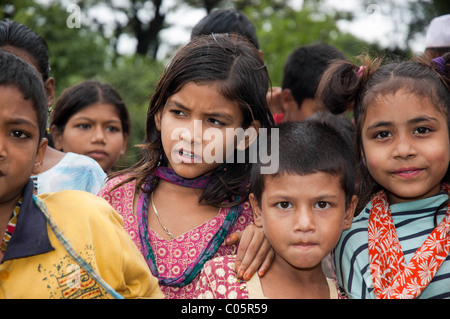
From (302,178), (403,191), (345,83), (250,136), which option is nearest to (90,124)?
(250,136)

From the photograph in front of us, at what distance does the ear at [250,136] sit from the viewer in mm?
2662

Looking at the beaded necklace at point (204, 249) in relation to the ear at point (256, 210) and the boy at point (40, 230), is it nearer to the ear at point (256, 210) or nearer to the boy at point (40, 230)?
the ear at point (256, 210)

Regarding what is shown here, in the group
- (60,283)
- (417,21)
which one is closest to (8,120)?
(60,283)

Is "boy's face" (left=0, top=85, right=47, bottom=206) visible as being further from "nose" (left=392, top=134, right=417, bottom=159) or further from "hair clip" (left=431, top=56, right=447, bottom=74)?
"hair clip" (left=431, top=56, right=447, bottom=74)

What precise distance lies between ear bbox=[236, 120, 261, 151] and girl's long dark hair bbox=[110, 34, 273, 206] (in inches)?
1.0

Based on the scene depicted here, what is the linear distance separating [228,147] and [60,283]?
109 centimetres

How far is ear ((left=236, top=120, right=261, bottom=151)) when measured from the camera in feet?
8.73

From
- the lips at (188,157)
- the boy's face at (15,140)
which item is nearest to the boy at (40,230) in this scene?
the boy's face at (15,140)

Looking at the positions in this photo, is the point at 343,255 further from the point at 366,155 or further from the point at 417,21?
the point at 417,21

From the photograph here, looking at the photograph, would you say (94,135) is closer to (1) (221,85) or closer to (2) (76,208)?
(1) (221,85)

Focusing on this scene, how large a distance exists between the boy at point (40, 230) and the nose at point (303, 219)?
0.67 meters

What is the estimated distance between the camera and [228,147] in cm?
255

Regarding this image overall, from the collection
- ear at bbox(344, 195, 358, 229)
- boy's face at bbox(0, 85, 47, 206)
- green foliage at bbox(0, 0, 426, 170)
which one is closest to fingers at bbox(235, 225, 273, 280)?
ear at bbox(344, 195, 358, 229)

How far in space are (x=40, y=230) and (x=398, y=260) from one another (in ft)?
4.59
